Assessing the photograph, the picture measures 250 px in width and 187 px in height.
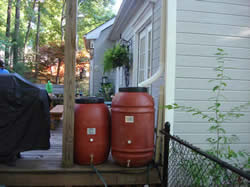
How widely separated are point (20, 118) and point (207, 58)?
8.15ft

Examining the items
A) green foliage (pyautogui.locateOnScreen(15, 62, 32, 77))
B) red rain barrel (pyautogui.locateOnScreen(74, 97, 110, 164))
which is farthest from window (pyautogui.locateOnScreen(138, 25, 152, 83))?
green foliage (pyautogui.locateOnScreen(15, 62, 32, 77))

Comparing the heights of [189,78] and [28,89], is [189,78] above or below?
above

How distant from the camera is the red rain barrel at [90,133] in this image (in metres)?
2.47

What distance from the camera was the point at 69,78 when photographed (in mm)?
2416

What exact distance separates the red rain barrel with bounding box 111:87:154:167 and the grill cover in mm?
767

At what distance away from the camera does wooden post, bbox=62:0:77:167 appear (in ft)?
7.84

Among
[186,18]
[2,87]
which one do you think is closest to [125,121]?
[2,87]

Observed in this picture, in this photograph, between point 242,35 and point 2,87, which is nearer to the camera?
point 2,87

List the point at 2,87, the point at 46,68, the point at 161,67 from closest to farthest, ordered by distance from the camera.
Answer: the point at 2,87
the point at 161,67
the point at 46,68

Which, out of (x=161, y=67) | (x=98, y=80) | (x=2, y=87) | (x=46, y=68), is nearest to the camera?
(x=2, y=87)

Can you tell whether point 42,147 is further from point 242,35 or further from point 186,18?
point 242,35

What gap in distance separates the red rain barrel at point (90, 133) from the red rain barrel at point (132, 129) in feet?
0.40

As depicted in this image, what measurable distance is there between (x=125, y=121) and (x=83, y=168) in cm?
67

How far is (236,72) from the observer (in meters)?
3.25
